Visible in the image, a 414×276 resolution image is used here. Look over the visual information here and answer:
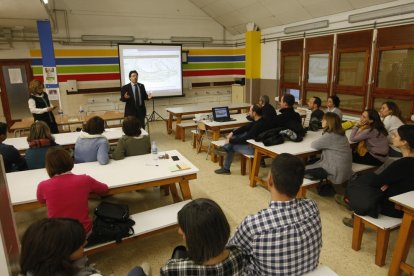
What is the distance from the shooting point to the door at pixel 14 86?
23.6ft

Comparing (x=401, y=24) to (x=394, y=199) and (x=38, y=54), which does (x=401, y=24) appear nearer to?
(x=394, y=199)

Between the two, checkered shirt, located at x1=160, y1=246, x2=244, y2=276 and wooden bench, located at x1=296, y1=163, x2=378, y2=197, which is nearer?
checkered shirt, located at x1=160, y1=246, x2=244, y2=276

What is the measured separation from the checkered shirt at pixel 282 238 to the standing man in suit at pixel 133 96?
4.58m

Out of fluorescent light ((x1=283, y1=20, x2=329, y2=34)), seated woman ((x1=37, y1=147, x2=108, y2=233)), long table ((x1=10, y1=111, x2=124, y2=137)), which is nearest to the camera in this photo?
seated woman ((x1=37, y1=147, x2=108, y2=233))

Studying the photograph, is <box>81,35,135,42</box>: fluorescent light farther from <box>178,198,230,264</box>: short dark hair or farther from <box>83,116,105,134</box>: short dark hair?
<box>178,198,230,264</box>: short dark hair

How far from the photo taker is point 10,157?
121 inches

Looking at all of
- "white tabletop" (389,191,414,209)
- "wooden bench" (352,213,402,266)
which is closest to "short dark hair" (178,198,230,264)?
"white tabletop" (389,191,414,209)

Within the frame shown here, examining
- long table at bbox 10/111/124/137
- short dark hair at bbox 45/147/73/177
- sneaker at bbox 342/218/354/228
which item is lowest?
sneaker at bbox 342/218/354/228

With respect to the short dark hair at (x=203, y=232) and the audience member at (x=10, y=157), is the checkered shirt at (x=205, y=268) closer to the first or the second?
the short dark hair at (x=203, y=232)

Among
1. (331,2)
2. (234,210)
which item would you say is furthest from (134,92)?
(331,2)

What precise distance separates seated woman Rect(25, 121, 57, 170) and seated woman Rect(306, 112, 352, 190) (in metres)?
3.02

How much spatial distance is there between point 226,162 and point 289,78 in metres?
4.10

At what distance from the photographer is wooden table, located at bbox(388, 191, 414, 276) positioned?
6.67 feet

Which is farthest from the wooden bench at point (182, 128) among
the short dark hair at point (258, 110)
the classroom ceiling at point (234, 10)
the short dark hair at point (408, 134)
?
the short dark hair at point (408, 134)
